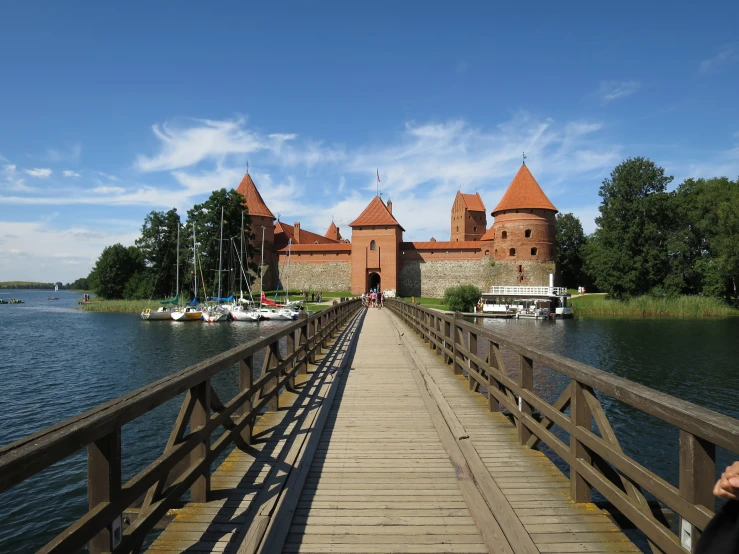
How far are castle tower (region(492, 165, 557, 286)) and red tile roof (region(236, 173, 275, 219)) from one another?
25266 mm

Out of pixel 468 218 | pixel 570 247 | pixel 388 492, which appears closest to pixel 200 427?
pixel 388 492

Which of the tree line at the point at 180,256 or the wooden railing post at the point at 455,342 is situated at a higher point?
the tree line at the point at 180,256

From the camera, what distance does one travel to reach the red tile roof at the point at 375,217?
168 ft

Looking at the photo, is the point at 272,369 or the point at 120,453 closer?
the point at 120,453

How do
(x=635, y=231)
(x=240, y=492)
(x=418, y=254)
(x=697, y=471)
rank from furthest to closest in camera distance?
(x=418, y=254)
(x=635, y=231)
(x=240, y=492)
(x=697, y=471)

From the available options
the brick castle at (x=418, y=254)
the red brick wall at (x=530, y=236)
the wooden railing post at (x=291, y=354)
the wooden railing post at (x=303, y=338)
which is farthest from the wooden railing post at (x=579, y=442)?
the red brick wall at (x=530, y=236)

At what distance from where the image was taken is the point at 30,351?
2067 centimetres

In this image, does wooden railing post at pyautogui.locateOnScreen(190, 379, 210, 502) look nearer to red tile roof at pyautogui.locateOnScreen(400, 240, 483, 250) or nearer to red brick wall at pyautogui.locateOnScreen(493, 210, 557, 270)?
red brick wall at pyautogui.locateOnScreen(493, 210, 557, 270)

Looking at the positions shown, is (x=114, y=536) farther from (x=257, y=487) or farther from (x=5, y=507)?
(x=5, y=507)

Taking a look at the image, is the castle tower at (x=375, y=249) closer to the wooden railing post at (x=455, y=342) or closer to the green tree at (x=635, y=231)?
the green tree at (x=635, y=231)

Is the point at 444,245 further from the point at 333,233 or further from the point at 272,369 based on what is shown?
the point at 272,369

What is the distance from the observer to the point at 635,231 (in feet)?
138

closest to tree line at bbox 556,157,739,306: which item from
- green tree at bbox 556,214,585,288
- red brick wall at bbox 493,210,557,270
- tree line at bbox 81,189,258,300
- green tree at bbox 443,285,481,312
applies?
red brick wall at bbox 493,210,557,270

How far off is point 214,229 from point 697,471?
1756 inches
